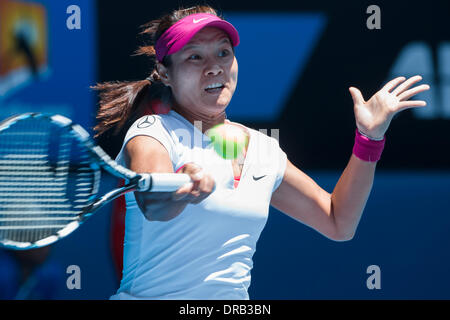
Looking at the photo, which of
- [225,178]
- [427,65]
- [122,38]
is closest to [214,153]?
[225,178]

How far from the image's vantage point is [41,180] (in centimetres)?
171

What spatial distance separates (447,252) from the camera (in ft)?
11.2

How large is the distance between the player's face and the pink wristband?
0.40 metres

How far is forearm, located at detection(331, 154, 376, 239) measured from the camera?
2.00 m

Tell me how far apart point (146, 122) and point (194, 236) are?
0.32 m

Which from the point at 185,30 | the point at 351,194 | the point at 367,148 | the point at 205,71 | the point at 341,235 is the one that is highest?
the point at 185,30

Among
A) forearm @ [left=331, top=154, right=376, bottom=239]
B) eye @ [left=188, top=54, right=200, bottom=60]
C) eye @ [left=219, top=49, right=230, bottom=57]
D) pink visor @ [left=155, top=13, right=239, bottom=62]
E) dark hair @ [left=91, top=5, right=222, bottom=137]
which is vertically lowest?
forearm @ [left=331, top=154, right=376, bottom=239]

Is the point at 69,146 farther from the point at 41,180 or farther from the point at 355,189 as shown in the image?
the point at 355,189

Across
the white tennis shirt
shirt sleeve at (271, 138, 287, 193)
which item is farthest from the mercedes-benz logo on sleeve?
shirt sleeve at (271, 138, 287, 193)

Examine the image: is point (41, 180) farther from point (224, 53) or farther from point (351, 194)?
point (351, 194)

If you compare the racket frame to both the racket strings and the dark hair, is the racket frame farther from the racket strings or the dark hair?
the dark hair

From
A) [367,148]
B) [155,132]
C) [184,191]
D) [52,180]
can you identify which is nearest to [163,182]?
[184,191]
